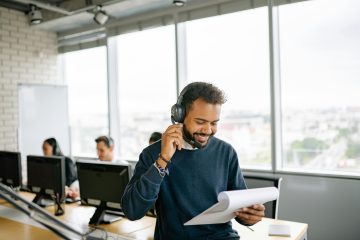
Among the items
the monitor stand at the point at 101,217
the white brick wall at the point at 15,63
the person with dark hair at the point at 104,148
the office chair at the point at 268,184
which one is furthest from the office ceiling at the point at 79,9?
the monitor stand at the point at 101,217

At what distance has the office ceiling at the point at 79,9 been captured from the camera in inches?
171

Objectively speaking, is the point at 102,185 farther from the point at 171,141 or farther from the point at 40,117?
the point at 40,117

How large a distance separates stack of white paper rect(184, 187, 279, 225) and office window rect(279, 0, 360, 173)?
230cm

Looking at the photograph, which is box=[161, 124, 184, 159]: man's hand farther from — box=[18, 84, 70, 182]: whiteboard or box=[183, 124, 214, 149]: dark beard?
box=[18, 84, 70, 182]: whiteboard

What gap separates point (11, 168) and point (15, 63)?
2434 mm

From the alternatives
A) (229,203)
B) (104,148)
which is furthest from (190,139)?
(104,148)

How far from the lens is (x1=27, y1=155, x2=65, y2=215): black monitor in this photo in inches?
108

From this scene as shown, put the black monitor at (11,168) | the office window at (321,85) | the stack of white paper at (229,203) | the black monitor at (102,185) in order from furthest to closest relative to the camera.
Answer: the office window at (321,85)
the black monitor at (11,168)
the black monitor at (102,185)
the stack of white paper at (229,203)

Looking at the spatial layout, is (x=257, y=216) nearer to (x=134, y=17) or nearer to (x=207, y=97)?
(x=207, y=97)

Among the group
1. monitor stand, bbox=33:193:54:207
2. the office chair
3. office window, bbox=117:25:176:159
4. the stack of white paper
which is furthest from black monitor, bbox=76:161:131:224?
office window, bbox=117:25:176:159

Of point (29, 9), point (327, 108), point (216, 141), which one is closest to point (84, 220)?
point (216, 141)

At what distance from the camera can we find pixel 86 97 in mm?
5734

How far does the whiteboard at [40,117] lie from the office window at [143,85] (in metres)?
1.06

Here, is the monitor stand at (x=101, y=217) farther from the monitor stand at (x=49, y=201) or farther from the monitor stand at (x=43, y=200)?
the monitor stand at (x=43, y=200)
